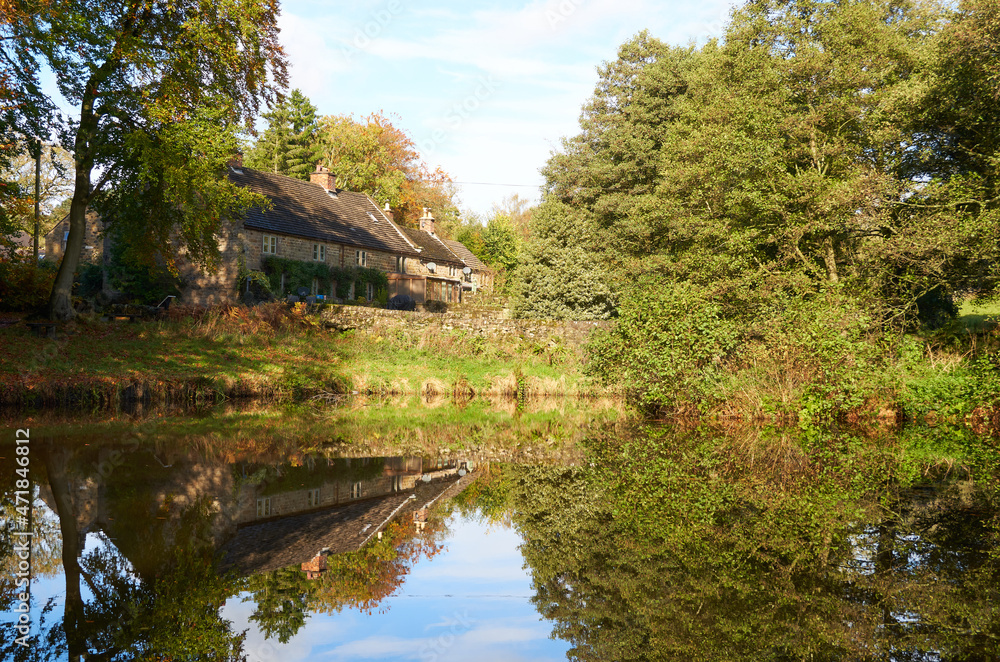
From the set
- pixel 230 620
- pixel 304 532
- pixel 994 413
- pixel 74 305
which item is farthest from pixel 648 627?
pixel 74 305

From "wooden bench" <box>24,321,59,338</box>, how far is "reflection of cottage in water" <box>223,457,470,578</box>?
1472 cm

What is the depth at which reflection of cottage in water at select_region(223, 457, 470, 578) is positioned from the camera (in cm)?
635

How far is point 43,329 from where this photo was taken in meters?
20.8

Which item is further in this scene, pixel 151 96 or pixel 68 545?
pixel 151 96

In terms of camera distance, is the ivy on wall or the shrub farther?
the shrub

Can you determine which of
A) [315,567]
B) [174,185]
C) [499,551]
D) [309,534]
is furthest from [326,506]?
[174,185]

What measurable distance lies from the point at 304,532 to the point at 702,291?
1362 cm

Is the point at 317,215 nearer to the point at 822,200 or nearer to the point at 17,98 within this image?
the point at 17,98

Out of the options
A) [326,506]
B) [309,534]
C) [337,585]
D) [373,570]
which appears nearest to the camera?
[337,585]

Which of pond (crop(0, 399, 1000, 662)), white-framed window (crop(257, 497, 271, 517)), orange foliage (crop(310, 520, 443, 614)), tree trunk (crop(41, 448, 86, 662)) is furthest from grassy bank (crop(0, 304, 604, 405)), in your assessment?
orange foliage (crop(310, 520, 443, 614))

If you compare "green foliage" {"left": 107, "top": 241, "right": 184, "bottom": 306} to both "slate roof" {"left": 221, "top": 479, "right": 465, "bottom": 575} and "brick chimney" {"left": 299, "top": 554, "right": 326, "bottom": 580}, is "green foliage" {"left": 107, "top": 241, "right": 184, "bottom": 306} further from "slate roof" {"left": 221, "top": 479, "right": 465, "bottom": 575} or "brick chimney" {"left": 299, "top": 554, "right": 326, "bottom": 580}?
"brick chimney" {"left": 299, "top": 554, "right": 326, "bottom": 580}

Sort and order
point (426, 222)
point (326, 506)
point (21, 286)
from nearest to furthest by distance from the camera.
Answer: point (326, 506) → point (21, 286) → point (426, 222)

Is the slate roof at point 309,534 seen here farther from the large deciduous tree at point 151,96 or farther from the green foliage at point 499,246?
the green foliage at point 499,246

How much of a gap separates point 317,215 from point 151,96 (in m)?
19.3
